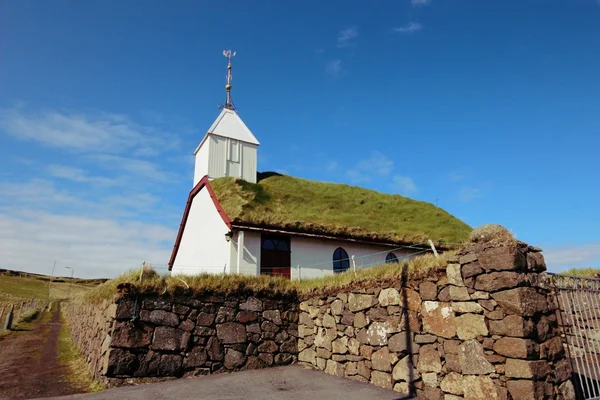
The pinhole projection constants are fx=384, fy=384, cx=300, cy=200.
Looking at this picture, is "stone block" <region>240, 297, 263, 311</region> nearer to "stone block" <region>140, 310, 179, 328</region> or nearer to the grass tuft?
"stone block" <region>140, 310, 179, 328</region>

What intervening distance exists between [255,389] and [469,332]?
5.05 m

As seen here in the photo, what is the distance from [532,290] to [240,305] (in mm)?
7855

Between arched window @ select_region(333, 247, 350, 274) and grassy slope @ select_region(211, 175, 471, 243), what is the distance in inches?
38.8

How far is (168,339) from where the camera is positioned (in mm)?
10289

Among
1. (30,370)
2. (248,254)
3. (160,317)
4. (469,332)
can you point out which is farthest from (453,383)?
(30,370)

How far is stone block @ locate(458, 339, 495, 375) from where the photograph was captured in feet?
22.8

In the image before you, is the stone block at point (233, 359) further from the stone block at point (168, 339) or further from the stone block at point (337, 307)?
the stone block at point (337, 307)

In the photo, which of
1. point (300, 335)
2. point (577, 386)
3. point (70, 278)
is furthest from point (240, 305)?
point (70, 278)

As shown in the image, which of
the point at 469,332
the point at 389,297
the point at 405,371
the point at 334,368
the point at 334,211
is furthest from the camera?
the point at 334,211

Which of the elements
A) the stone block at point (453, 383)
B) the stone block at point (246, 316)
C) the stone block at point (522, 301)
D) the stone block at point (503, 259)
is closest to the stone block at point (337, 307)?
the stone block at point (246, 316)

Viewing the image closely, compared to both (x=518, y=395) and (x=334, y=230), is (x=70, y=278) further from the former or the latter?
(x=518, y=395)

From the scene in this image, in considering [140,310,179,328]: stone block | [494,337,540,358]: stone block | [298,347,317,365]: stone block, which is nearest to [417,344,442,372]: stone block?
[494,337,540,358]: stone block

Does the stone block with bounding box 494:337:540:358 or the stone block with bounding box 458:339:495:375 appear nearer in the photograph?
the stone block with bounding box 494:337:540:358

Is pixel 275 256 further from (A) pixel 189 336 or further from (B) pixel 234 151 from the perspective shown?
(B) pixel 234 151
